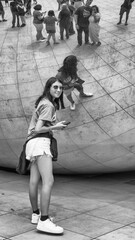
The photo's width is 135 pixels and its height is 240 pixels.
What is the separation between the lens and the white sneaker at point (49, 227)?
466cm

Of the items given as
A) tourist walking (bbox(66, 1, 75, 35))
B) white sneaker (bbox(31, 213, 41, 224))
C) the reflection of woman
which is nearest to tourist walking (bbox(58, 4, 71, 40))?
tourist walking (bbox(66, 1, 75, 35))

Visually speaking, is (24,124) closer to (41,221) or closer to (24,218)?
(24,218)

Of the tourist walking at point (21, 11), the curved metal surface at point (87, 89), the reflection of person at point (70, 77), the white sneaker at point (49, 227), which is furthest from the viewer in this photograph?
the tourist walking at point (21, 11)

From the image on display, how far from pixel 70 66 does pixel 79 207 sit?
1.87m

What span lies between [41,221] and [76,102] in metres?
1.91

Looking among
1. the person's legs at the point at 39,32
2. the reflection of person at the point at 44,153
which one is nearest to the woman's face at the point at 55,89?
the reflection of person at the point at 44,153

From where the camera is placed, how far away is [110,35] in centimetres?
625

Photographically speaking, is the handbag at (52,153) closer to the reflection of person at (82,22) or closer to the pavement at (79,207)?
the pavement at (79,207)

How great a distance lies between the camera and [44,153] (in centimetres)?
484

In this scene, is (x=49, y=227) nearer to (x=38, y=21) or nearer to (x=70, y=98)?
(x=70, y=98)

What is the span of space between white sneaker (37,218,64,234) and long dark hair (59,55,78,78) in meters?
2.08

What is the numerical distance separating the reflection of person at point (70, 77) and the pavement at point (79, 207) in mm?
1310

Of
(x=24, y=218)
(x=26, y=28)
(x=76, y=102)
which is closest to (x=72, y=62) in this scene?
(x=76, y=102)

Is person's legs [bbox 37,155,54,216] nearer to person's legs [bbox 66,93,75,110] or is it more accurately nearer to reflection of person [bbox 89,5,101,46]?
person's legs [bbox 66,93,75,110]
